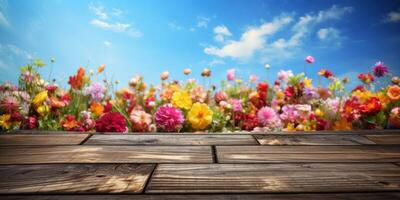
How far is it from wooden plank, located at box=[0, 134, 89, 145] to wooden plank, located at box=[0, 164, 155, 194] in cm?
32

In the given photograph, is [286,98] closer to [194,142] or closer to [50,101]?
[194,142]

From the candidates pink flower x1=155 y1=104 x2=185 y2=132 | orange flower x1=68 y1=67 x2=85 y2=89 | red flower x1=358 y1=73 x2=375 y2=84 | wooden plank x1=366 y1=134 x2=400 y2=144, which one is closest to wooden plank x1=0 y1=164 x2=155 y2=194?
pink flower x1=155 y1=104 x2=185 y2=132

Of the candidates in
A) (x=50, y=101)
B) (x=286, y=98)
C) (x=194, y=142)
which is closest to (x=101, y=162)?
(x=194, y=142)

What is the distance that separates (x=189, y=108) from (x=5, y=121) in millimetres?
1047

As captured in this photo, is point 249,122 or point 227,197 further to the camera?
point 249,122

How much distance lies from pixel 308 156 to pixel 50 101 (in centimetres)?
165

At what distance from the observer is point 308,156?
1.20 m

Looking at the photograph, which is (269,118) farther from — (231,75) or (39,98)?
(39,98)

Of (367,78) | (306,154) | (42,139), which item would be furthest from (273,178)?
(367,78)

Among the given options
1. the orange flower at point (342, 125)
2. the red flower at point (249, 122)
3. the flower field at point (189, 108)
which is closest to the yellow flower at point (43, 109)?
the flower field at point (189, 108)

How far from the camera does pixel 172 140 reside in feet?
4.72

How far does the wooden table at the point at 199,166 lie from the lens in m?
0.86

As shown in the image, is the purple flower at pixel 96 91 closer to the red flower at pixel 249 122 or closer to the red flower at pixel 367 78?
the red flower at pixel 249 122

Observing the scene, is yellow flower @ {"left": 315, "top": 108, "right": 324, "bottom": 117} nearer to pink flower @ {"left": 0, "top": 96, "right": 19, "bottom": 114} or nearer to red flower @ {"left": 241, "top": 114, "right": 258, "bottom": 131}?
red flower @ {"left": 241, "top": 114, "right": 258, "bottom": 131}
